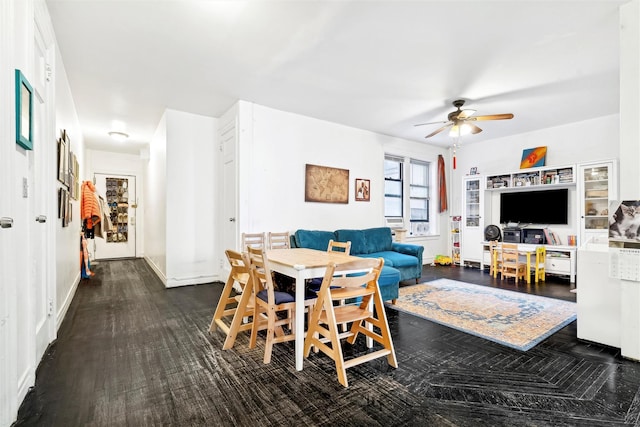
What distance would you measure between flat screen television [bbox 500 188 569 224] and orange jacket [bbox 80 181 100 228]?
25.8 ft

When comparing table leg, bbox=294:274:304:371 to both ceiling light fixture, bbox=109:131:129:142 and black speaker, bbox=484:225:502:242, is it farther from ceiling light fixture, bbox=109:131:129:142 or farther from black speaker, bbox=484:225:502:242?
ceiling light fixture, bbox=109:131:129:142

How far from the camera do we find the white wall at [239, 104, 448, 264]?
14.8 feet

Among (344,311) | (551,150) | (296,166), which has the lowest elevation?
(344,311)

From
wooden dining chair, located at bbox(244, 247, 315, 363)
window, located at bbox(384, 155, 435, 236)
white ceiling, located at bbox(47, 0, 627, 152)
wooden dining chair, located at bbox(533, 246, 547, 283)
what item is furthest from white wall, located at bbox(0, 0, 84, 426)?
wooden dining chair, located at bbox(533, 246, 547, 283)

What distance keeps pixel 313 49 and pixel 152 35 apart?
148 cm

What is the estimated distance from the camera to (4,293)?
1499mm

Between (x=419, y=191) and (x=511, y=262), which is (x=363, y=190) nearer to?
(x=419, y=191)

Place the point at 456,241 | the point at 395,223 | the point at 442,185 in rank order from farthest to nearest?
the point at 442,185, the point at 456,241, the point at 395,223

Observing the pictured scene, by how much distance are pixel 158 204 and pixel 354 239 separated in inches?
142

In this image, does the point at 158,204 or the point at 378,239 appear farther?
the point at 158,204

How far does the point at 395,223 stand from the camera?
21.4 ft

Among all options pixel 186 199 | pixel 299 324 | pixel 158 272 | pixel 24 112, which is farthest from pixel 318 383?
pixel 158 272

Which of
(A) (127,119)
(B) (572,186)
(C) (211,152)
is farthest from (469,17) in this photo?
(A) (127,119)

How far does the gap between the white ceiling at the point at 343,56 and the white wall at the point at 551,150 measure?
0.45 metres
